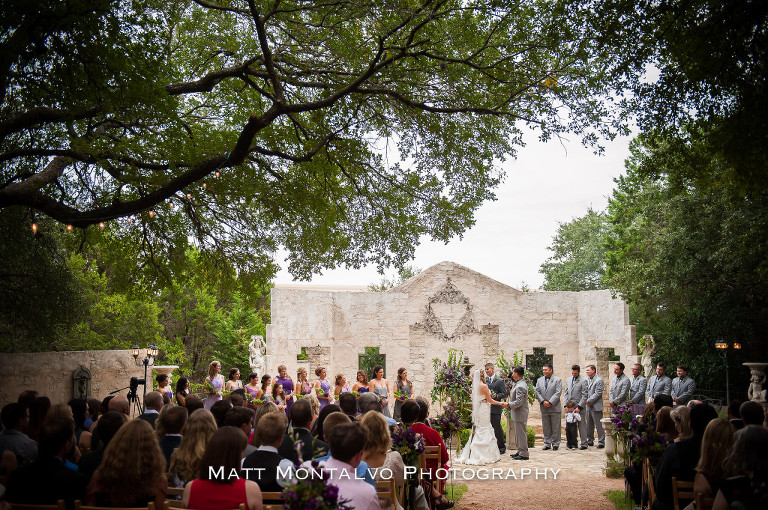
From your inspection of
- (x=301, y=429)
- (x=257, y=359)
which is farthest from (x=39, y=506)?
(x=257, y=359)

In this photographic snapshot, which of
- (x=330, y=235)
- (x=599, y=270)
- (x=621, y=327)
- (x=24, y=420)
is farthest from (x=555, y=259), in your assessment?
(x=24, y=420)

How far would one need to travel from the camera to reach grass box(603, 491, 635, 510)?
7879 mm

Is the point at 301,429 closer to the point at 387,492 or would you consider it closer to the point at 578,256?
the point at 387,492

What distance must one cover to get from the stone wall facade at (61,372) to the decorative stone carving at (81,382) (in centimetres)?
3

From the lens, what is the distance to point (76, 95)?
707cm

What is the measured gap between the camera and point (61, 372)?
11.3 meters

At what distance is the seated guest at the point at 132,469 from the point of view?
11.5ft

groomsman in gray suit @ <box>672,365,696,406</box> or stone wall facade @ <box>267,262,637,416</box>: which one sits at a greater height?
stone wall facade @ <box>267,262,637,416</box>

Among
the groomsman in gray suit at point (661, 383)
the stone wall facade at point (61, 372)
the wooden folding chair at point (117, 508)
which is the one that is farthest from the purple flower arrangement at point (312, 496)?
the groomsman in gray suit at point (661, 383)

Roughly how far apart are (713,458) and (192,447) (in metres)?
3.43

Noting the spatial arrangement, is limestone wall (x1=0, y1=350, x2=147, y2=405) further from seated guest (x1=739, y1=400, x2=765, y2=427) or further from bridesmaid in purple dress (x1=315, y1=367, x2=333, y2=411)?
seated guest (x1=739, y1=400, x2=765, y2=427)

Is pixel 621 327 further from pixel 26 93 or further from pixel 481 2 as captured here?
pixel 26 93

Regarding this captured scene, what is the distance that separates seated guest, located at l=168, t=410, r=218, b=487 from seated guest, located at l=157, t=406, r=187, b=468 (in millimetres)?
561

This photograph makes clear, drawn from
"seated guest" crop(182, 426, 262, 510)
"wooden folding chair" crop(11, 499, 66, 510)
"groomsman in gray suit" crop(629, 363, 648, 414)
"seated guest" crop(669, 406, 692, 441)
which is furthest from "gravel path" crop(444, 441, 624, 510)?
"wooden folding chair" crop(11, 499, 66, 510)
